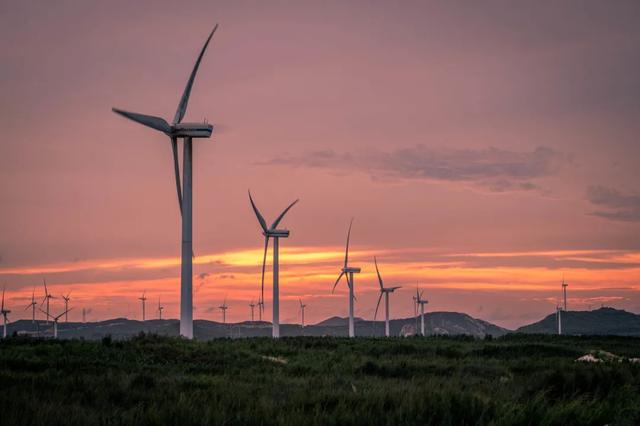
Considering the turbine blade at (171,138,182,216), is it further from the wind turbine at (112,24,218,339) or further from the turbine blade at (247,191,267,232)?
the turbine blade at (247,191,267,232)

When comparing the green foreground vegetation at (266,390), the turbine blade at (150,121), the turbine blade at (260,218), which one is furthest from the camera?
the turbine blade at (260,218)

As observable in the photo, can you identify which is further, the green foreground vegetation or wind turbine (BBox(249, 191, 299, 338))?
wind turbine (BBox(249, 191, 299, 338))

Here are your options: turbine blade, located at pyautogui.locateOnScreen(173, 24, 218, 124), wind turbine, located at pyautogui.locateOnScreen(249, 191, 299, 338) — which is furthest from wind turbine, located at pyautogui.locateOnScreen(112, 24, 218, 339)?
wind turbine, located at pyautogui.locateOnScreen(249, 191, 299, 338)

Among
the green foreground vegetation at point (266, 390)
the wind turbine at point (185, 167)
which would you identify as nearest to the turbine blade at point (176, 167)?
the wind turbine at point (185, 167)

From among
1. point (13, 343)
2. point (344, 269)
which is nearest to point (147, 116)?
point (13, 343)

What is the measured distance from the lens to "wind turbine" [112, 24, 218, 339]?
5609cm

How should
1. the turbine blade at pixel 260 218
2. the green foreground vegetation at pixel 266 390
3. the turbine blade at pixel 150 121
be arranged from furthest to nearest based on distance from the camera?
the turbine blade at pixel 260 218, the turbine blade at pixel 150 121, the green foreground vegetation at pixel 266 390

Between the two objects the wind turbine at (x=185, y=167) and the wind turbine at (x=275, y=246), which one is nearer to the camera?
the wind turbine at (x=185, y=167)

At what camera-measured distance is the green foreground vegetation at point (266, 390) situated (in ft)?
66.2

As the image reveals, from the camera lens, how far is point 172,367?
3884cm

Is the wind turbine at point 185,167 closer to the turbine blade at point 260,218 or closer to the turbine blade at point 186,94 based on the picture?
the turbine blade at point 186,94

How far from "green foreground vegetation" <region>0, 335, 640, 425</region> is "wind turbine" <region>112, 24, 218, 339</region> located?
6.86 metres

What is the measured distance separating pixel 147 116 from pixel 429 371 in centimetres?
2520

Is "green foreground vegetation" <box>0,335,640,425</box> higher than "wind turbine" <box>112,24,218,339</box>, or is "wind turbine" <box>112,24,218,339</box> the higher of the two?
"wind turbine" <box>112,24,218,339</box>
